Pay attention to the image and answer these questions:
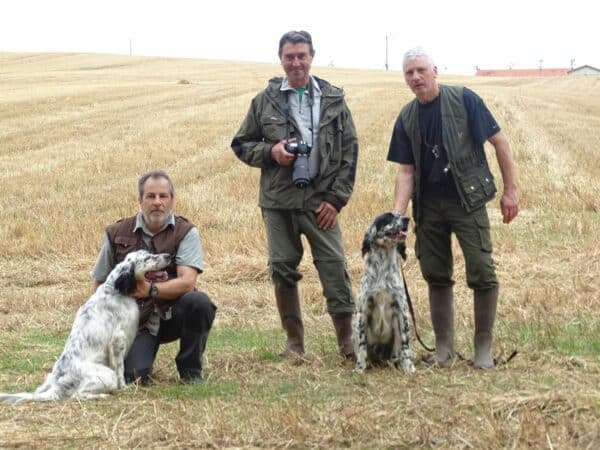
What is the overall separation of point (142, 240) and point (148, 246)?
6 cm

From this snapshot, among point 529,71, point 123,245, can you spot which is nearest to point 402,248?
point 123,245

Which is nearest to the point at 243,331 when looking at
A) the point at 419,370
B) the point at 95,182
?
the point at 419,370

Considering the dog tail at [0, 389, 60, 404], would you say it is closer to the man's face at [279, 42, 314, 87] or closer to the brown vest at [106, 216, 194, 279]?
the brown vest at [106, 216, 194, 279]

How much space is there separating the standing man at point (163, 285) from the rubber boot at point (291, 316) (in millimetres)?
832

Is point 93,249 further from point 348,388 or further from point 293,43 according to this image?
point 348,388

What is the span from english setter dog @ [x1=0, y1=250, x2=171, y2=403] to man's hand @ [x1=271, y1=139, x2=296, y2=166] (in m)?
1.07

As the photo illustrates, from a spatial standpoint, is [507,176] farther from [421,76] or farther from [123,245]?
[123,245]

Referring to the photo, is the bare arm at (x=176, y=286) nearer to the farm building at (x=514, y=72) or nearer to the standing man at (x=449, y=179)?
the standing man at (x=449, y=179)

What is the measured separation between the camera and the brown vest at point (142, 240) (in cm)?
671

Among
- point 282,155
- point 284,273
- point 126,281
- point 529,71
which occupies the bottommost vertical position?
point 529,71

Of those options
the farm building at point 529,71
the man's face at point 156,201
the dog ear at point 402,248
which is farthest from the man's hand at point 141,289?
the farm building at point 529,71

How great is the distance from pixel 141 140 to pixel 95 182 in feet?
17.1

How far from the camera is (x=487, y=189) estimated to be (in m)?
6.51

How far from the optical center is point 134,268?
6375mm
